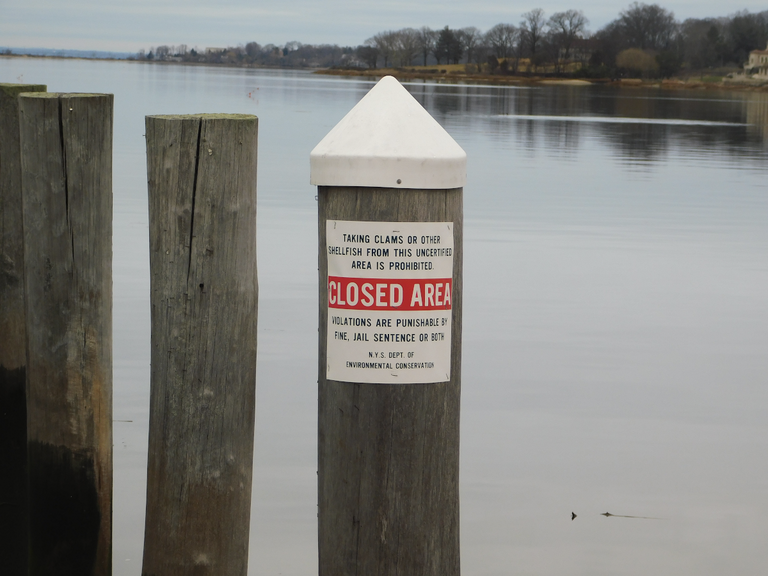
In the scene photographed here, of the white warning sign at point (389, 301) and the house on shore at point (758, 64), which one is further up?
the house on shore at point (758, 64)

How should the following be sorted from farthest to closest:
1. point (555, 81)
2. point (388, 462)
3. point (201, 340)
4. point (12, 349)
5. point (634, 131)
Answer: point (555, 81) < point (634, 131) < point (12, 349) < point (201, 340) < point (388, 462)

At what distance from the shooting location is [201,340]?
9.84 feet

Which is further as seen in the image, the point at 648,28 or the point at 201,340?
the point at 648,28

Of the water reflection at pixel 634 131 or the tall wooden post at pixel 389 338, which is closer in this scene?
the tall wooden post at pixel 389 338

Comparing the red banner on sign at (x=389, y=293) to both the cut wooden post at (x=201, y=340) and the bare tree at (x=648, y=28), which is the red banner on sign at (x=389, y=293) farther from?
the bare tree at (x=648, y=28)

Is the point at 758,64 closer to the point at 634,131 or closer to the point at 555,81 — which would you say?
the point at 555,81

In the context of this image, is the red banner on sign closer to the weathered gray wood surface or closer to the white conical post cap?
the weathered gray wood surface

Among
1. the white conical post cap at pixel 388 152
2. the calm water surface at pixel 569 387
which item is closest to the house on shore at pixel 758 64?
the calm water surface at pixel 569 387

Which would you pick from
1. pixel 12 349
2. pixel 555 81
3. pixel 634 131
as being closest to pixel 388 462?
pixel 12 349

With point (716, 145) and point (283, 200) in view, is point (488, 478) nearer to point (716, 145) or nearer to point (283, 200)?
point (283, 200)

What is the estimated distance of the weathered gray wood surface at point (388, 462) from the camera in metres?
2.58

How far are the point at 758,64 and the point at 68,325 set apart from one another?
6099 inches

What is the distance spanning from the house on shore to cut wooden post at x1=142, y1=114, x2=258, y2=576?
13737cm

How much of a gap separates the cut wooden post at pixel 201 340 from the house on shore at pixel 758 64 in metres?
137
